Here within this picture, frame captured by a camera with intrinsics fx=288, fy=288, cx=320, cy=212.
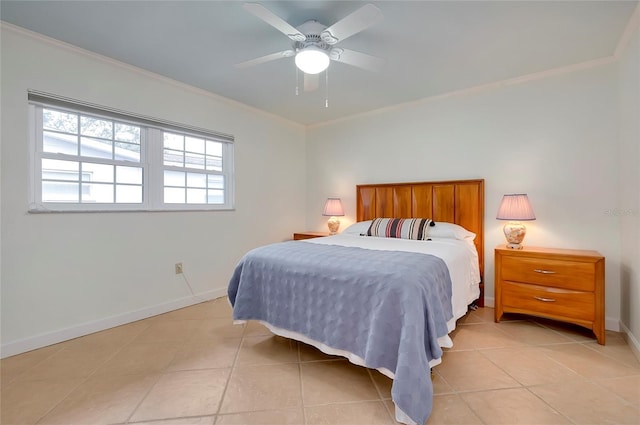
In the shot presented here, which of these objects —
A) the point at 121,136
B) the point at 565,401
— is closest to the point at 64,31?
the point at 121,136

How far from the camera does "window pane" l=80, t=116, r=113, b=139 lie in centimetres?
249

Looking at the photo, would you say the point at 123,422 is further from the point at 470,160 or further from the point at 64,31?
the point at 470,160

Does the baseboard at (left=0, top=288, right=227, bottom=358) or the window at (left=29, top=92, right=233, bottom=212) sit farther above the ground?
the window at (left=29, top=92, right=233, bottom=212)

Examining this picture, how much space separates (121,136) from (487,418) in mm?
3479

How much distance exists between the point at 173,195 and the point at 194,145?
642mm

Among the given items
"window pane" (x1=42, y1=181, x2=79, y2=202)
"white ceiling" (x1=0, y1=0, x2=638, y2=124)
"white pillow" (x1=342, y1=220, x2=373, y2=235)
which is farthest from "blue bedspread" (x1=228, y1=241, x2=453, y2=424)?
"white ceiling" (x1=0, y1=0, x2=638, y2=124)

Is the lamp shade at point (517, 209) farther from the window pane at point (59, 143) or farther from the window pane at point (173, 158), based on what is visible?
the window pane at point (59, 143)

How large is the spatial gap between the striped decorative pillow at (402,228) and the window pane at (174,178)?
2191mm

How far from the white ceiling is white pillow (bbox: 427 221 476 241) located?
1498 millimetres

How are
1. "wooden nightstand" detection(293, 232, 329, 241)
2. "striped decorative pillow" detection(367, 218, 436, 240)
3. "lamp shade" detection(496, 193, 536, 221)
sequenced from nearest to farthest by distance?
"lamp shade" detection(496, 193, 536, 221) < "striped decorative pillow" detection(367, 218, 436, 240) < "wooden nightstand" detection(293, 232, 329, 241)

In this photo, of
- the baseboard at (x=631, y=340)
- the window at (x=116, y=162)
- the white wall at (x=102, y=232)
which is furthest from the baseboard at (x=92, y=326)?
the baseboard at (x=631, y=340)

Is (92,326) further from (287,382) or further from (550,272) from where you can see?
(550,272)

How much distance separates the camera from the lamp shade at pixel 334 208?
3994 mm

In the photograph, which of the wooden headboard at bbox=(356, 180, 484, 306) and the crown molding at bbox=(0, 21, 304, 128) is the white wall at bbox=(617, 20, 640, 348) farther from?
the crown molding at bbox=(0, 21, 304, 128)
